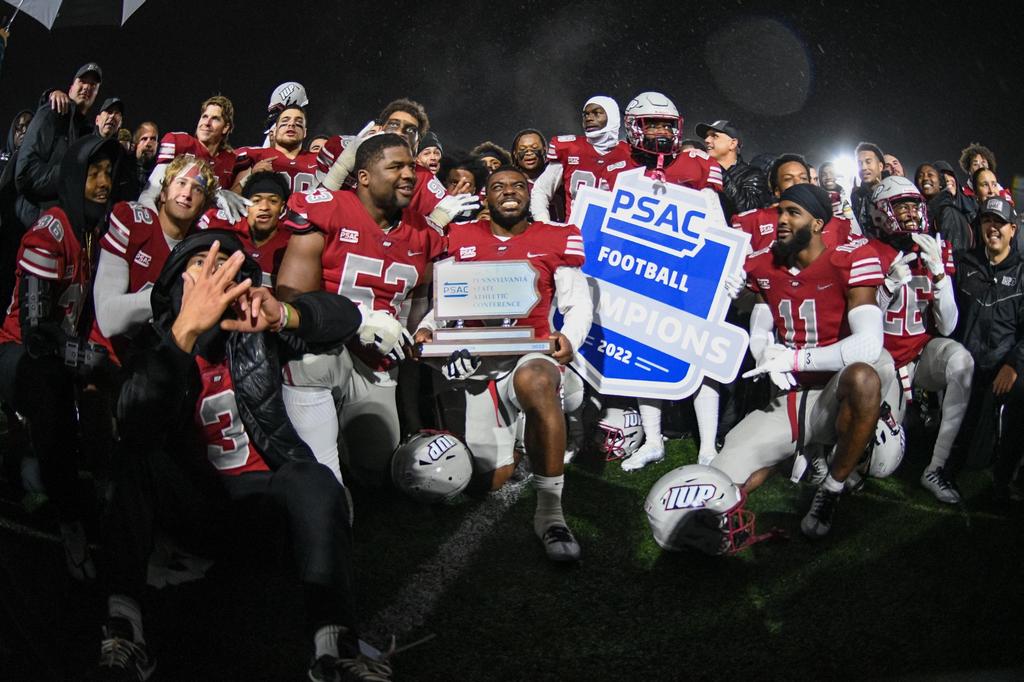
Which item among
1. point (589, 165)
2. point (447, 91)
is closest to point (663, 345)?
point (589, 165)

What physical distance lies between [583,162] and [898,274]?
1956mm

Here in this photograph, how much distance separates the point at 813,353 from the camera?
378 cm

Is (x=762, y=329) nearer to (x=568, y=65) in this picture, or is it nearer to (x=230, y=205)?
(x=230, y=205)

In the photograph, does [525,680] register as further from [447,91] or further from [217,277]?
[447,91]

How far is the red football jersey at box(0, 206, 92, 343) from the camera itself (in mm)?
3154

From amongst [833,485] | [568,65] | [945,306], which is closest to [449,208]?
[833,485]

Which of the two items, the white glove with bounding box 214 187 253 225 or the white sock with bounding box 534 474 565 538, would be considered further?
the white glove with bounding box 214 187 253 225

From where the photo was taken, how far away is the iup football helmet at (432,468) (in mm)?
3441

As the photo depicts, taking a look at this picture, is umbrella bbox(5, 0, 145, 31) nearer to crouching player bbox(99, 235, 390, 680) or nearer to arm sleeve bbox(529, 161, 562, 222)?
arm sleeve bbox(529, 161, 562, 222)

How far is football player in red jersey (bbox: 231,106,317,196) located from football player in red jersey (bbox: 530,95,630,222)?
136 centimetres

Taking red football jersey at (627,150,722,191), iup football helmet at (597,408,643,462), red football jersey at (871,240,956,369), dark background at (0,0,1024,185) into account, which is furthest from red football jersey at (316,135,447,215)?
dark background at (0,0,1024,185)

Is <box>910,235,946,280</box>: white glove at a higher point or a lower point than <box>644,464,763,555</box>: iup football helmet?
higher

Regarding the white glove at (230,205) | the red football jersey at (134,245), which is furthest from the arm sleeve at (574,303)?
the red football jersey at (134,245)

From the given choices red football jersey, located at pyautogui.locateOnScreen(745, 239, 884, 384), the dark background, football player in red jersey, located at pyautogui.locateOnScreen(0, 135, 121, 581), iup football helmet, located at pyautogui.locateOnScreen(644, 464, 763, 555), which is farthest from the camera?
the dark background
